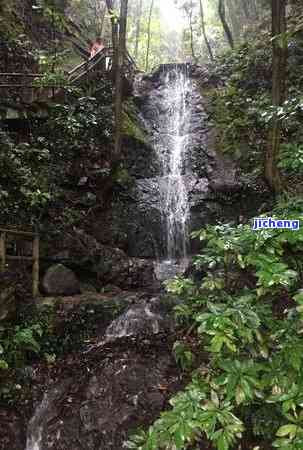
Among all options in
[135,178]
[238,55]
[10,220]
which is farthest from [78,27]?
[10,220]

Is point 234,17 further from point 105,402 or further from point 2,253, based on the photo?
point 105,402

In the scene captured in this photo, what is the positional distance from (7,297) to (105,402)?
2.45 meters

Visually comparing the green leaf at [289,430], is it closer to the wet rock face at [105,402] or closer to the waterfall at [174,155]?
the wet rock face at [105,402]

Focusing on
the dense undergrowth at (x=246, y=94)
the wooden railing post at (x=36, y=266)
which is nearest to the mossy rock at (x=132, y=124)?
the dense undergrowth at (x=246, y=94)

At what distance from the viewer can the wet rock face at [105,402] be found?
171 inches

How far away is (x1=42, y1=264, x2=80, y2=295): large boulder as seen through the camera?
23.1 ft

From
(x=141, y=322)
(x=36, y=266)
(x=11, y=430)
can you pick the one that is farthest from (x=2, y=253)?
(x=11, y=430)

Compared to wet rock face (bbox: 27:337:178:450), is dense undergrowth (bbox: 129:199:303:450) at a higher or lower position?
higher

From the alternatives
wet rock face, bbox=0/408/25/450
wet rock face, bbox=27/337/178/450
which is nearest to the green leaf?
wet rock face, bbox=27/337/178/450

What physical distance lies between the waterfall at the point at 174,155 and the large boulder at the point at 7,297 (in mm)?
4985

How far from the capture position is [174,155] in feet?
40.8

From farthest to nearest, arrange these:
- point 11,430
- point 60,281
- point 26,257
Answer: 1. point 60,281
2. point 26,257
3. point 11,430

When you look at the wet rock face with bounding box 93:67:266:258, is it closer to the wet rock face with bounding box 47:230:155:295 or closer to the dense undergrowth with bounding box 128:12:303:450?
A: the wet rock face with bounding box 47:230:155:295

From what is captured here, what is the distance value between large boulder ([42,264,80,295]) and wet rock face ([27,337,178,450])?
207cm
